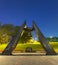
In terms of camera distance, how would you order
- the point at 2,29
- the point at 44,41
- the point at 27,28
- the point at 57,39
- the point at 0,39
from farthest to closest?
the point at 57,39
the point at 2,29
the point at 0,39
the point at 27,28
the point at 44,41

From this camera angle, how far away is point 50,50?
35.2 m

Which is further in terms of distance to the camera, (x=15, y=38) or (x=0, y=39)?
(x=0, y=39)

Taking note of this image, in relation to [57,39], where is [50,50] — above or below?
below

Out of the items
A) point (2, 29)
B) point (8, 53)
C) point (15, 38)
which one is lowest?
point (8, 53)

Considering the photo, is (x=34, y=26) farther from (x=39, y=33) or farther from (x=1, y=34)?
(x=1, y=34)

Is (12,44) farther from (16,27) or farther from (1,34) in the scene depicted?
(16,27)

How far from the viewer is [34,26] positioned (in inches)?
1673

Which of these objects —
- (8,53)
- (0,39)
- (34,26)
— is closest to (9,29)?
(0,39)

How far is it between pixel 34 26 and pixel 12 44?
716cm

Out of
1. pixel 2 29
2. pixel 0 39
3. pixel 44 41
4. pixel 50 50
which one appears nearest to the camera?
pixel 50 50

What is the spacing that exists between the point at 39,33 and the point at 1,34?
50.4 m

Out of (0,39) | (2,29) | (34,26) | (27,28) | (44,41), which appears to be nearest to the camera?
(44,41)

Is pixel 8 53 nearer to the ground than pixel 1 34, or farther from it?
nearer to the ground

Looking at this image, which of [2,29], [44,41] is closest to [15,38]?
[44,41]
